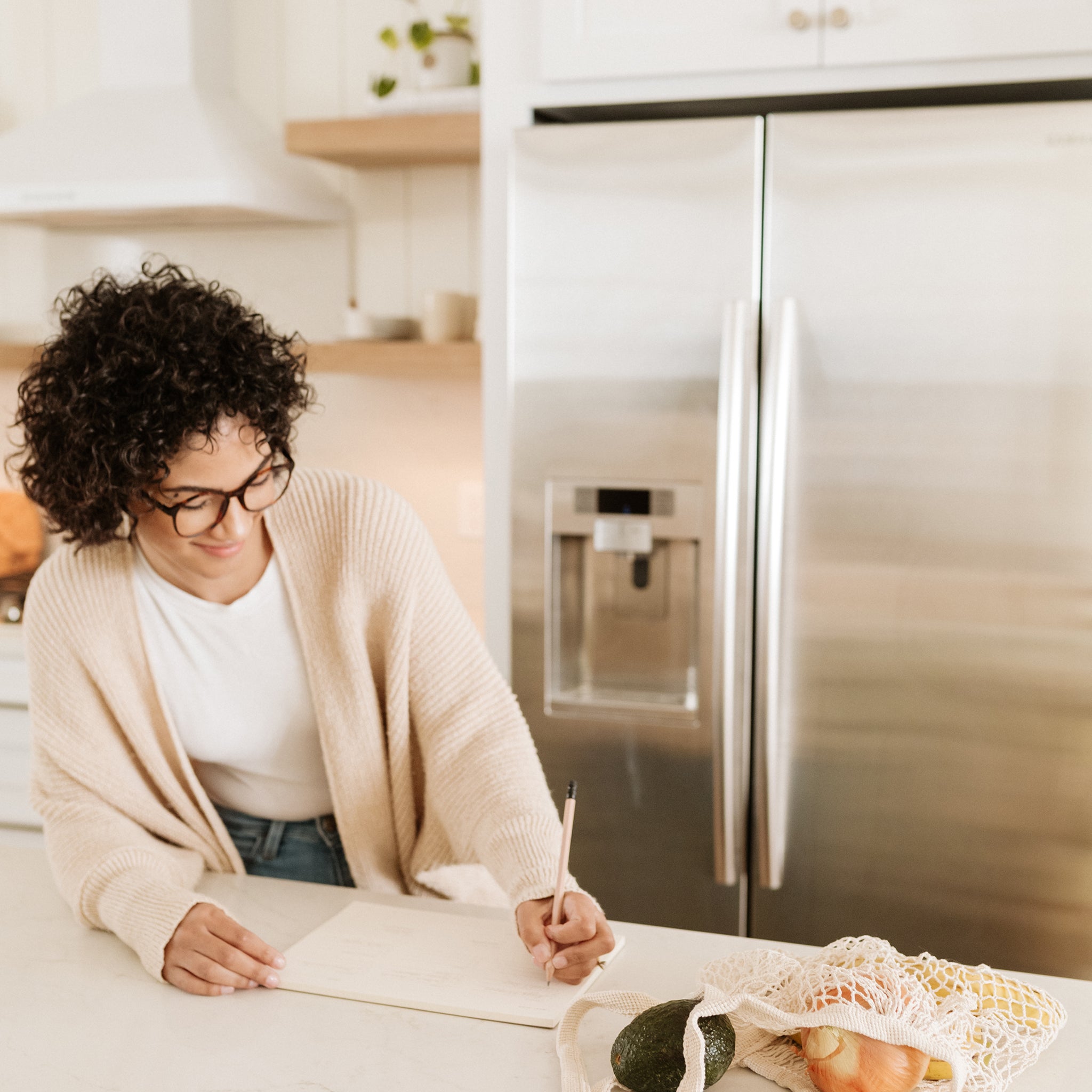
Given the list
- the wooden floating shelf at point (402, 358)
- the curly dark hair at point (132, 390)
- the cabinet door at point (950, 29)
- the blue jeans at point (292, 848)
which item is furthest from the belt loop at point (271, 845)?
the cabinet door at point (950, 29)

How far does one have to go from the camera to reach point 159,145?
2.41m

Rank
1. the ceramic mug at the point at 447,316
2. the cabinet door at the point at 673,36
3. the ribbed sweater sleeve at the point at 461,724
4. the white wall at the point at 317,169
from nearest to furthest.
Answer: the ribbed sweater sleeve at the point at 461,724 < the cabinet door at the point at 673,36 < the ceramic mug at the point at 447,316 < the white wall at the point at 317,169

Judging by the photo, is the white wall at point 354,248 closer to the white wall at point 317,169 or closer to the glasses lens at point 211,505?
the white wall at point 317,169

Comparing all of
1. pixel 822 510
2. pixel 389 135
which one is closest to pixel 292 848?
pixel 822 510

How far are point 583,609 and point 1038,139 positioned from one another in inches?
39.3

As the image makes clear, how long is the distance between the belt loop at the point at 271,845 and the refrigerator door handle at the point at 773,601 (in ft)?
2.55

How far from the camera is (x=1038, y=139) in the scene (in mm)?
1751

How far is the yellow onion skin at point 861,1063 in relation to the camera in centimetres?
83

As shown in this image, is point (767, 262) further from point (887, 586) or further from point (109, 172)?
point (109, 172)

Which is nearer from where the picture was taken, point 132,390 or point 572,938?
point 572,938

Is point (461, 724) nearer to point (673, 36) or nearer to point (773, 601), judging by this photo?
point (773, 601)

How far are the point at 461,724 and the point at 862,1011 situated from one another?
27.5 inches

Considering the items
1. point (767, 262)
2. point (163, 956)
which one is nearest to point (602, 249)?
point (767, 262)

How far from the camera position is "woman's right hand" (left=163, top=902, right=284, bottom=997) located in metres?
1.07
